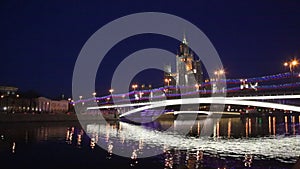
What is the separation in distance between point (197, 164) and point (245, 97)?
73.0ft

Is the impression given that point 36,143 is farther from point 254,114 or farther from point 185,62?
point 185,62

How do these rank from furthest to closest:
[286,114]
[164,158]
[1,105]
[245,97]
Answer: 1. [286,114]
2. [1,105]
3. [245,97]
4. [164,158]

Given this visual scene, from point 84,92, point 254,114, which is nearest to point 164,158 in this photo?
point 254,114

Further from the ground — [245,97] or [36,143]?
[245,97]

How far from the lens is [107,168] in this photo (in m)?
17.1

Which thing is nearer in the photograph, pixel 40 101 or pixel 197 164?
pixel 197 164

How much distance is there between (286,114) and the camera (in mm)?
104875

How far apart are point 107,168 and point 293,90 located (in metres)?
24.1

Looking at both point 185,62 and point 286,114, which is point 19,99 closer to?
point 286,114

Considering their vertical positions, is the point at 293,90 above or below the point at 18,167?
above

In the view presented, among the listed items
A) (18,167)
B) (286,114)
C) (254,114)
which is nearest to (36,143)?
(18,167)

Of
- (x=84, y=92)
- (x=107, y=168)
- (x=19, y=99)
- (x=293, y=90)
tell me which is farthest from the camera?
(x=84, y=92)

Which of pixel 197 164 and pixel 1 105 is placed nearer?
pixel 197 164

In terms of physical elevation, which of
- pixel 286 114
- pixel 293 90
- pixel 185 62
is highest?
pixel 185 62
